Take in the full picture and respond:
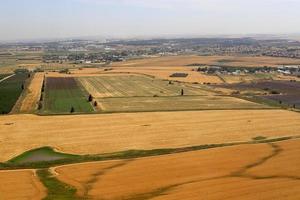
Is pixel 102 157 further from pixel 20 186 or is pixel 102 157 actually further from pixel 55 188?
pixel 20 186

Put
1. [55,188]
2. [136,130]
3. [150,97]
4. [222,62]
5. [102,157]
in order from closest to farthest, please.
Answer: [55,188] < [102,157] < [136,130] < [150,97] < [222,62]

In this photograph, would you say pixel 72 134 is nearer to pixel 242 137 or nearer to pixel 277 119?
pixel 242 137

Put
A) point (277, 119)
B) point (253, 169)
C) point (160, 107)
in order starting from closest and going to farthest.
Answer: point (253, 169) < point (277, 119) < point (160, 107)

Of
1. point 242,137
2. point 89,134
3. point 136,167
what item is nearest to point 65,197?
point 136,167

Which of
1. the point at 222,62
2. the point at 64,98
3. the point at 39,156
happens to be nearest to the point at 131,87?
the point at 64,98

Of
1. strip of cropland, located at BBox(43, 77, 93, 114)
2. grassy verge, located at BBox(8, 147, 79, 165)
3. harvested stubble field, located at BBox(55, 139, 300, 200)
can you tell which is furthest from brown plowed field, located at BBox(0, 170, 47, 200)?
strip of cropland, located at BBox(43, 77, 93, 114)

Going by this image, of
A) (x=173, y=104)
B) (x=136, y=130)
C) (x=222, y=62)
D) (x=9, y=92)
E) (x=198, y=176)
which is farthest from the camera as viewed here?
(x=222, y=62)

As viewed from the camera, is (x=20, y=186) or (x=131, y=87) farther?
(x=131, y=87)
